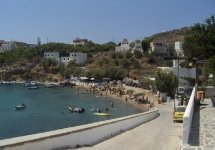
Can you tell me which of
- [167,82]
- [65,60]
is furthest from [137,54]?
[167,82]

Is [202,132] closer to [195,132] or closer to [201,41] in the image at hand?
[195,132]

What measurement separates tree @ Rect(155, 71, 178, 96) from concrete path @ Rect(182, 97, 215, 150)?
1935 inches

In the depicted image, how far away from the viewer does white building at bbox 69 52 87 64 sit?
166m

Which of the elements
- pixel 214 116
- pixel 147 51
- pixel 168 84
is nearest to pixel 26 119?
pixel 168 84

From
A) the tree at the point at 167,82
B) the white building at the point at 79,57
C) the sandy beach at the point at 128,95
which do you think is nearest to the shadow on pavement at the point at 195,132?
the sandy beach at the point at 128,95

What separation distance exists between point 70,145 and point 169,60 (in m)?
137

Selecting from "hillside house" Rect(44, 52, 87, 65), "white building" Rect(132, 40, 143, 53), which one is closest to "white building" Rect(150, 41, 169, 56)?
"white building" Rect(132, 40, 143, 53)

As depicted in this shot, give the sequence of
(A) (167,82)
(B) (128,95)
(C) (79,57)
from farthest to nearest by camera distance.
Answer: (C) (79,57) < (B) (128,95) < (A) (167,82)

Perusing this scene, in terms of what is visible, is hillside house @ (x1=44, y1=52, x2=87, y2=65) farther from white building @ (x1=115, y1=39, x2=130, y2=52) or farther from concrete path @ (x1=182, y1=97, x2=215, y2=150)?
concrete path @ (x1=182, y1=97, x2=215, y2=150)

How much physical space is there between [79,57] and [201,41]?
125 metres

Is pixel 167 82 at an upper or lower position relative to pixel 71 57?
lower

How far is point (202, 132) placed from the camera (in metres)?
14.9

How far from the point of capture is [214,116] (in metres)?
19.5

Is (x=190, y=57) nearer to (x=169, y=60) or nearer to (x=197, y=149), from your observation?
(x=197, y=149)
